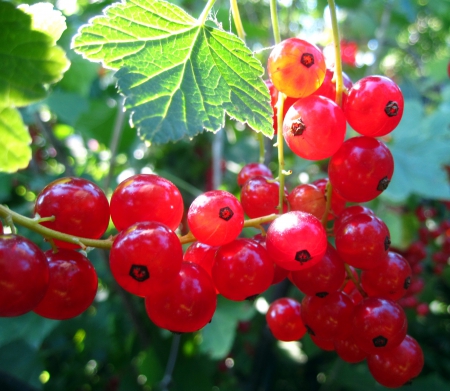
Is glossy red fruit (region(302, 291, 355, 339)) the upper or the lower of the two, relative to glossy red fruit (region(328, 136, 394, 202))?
lower

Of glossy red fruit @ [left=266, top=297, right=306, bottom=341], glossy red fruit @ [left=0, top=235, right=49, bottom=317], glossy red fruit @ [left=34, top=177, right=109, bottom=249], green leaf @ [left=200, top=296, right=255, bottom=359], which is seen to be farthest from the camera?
green leaf @ [left=200, top=296, right=255, bottom=359]

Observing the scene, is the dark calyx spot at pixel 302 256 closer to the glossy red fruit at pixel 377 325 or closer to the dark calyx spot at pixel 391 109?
the glossy red fruit at pixel 377 325

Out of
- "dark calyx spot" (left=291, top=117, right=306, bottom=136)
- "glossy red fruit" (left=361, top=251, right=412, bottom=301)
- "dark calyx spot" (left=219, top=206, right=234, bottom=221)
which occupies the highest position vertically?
"dark calyx spot" (left=291, top=117, right=306, bottom=136)

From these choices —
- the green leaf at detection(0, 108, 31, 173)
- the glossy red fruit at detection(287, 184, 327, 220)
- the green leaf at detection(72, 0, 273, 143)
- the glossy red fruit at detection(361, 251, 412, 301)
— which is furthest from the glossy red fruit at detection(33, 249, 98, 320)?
the glossy red fruit at detection(361, 251, 412, 301)

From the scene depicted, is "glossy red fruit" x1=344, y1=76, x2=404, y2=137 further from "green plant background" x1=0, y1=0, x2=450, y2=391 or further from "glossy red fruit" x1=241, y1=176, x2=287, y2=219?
"green plant background" x1=0, y1=0, x2=450, y2=391

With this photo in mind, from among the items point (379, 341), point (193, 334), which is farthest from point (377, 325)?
point (193, 334)

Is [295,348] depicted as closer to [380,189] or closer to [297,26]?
[380,189]

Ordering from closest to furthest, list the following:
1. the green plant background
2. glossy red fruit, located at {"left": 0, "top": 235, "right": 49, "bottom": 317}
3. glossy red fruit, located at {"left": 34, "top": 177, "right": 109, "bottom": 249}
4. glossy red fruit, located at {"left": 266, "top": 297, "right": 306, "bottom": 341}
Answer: glossy red fruit, located at {"left": 0, "top": 235, "right": 49, "bottom": 317}
glossy red fruit, located at {"left": 34, "top": 177, "right": 109, "bottom": 249}
glossy red fruit, located at {"left": 266, "top": 297, "right": 306, "bottom": 341}
the green plant background

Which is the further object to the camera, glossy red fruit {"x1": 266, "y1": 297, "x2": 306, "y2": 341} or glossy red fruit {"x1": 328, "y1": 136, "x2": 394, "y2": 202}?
glossy red fruit {"x1": 266, "y1": 297, "x2": 306, "y2": 341}
